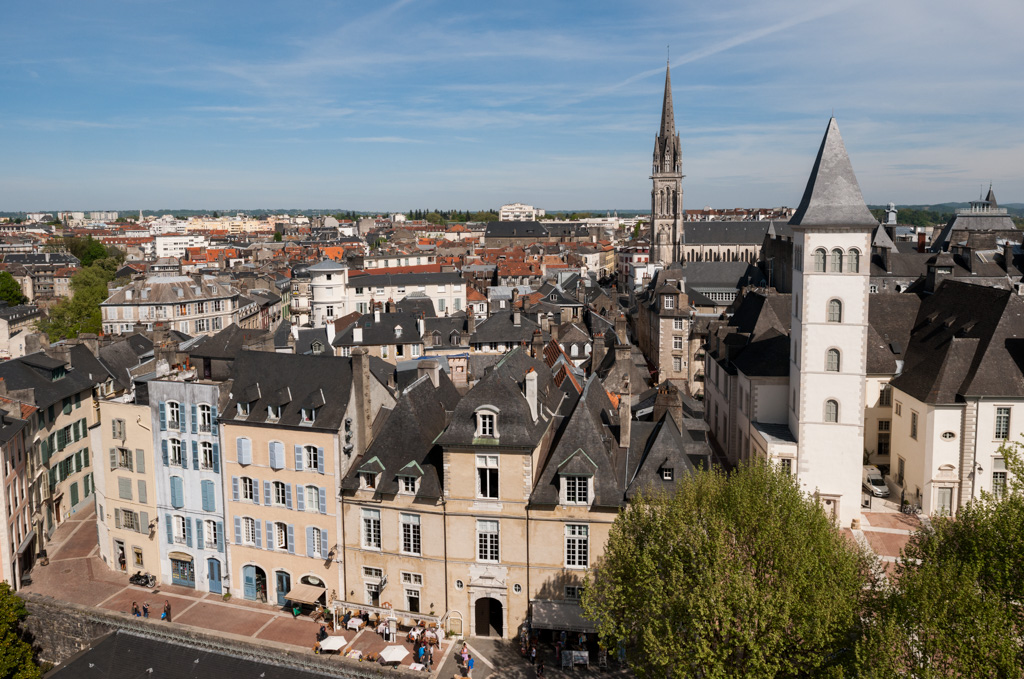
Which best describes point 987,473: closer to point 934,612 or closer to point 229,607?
point 934,612

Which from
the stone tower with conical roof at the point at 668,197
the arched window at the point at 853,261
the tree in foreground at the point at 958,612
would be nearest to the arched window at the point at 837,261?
the arched window at the point at 853,261

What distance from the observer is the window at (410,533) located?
126ft

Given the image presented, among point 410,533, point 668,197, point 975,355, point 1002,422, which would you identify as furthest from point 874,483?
point 668,197

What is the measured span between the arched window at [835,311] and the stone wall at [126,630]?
30.3m

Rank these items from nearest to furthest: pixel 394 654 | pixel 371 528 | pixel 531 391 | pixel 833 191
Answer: pixel 394 654, pixel 531 391, pixel 371 528, pixel 833 191

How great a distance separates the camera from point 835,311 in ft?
149

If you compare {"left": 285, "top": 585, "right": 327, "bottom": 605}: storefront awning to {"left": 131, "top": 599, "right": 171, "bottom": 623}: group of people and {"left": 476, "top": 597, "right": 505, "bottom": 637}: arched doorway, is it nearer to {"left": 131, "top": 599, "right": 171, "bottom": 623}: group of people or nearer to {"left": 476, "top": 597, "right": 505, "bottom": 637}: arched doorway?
{"left": 131, "top": 599, "right": 171, "bottom": 623}: group of people

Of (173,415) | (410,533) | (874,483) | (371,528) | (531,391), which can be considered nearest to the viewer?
(531,391)

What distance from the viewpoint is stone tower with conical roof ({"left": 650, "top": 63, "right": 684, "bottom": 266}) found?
15688cm

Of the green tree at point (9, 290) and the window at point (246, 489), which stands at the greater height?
the green tree at point (9, 290)

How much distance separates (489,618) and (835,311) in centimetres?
2651

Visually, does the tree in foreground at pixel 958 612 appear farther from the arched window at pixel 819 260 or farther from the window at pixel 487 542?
the arched window at pixel 819 260

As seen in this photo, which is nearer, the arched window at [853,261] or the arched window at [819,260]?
the arched window at [853,261]

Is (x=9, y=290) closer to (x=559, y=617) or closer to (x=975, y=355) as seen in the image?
(x=559, y=617)
